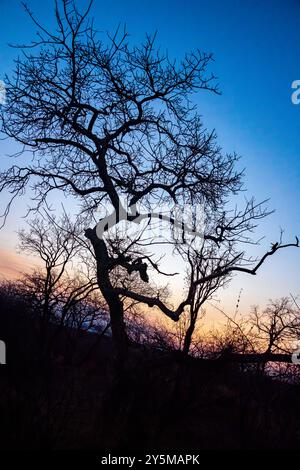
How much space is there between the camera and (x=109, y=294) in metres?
6.32

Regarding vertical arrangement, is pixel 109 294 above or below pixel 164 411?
above

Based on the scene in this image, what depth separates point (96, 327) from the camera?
2494 centimetres

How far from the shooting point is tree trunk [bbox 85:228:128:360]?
20.1ft

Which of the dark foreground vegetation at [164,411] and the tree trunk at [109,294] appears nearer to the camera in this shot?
the dark foreground vegetation at [164,411]

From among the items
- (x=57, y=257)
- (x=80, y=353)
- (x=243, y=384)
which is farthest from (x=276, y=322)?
(x=80, y=353)

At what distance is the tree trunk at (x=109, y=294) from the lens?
6121 mm

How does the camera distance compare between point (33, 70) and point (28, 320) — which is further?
point (28, 320)

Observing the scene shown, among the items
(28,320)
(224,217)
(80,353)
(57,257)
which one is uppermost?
(57,257)

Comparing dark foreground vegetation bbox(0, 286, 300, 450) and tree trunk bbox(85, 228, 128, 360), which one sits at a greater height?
tree trunk bbox(85, 228, 128, 360)

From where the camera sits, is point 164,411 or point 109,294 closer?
point 164,411

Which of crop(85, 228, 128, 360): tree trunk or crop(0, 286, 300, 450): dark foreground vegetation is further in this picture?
crop(85, 228, 128, 360): tree trunk

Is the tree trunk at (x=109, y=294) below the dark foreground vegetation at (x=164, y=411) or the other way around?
the other way around
